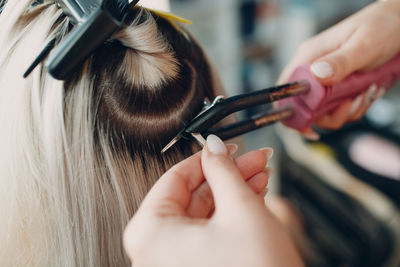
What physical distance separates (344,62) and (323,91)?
10cm

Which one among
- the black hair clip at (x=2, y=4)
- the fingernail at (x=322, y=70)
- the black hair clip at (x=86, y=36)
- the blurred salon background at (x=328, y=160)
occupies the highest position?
the black hair clip at (x=2, y=4)

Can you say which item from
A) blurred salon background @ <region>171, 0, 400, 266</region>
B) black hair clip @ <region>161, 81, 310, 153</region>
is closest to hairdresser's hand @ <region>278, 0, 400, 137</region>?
black hair clip @ <region>161, 81, 310, 153</region>

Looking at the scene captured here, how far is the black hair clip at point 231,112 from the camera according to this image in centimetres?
43

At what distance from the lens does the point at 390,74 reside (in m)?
0.69

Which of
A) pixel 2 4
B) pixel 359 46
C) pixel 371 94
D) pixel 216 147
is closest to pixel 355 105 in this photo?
pixel 371 94

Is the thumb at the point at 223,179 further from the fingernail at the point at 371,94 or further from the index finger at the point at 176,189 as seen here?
the fingernail at the point at 371,94

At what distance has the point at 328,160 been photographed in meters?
1.06

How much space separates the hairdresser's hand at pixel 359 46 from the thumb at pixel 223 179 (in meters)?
0.33

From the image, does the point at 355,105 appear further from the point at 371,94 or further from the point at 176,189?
the point at 176,189

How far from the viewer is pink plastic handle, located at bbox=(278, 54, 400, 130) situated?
54 centimetres

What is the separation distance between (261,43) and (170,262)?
1.60 metres

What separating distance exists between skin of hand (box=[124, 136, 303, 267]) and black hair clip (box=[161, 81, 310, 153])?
10 cm

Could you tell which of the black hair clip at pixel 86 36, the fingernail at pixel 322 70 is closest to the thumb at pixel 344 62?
the fingernail at pixel 322 70

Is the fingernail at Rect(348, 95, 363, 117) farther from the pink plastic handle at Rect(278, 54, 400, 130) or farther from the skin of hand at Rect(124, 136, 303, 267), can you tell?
the skin of hand at Rect(124, 136, 303, 267)
